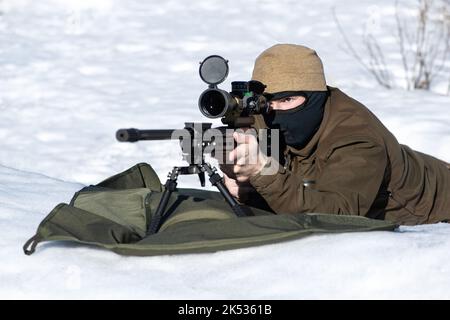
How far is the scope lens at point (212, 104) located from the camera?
2.81 meters

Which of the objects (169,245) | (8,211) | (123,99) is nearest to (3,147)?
(123,99)

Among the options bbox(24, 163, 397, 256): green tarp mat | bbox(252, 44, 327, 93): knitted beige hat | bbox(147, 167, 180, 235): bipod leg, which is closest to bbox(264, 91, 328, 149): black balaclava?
bbox(252, 44, 327, 93): knitted beige hat

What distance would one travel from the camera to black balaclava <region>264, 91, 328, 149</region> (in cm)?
314

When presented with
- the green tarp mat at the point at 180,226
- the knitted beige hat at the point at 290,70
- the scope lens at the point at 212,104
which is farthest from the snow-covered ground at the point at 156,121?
the knitted beige hat at the point at 290,70

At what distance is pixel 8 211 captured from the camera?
332 centimetres

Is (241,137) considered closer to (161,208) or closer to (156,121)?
(161,208)

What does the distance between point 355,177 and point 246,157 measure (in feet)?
1.51

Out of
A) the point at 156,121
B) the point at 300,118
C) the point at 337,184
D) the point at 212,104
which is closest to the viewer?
the point at 212,104

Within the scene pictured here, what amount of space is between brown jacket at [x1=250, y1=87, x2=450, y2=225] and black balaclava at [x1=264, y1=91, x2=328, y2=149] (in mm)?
41

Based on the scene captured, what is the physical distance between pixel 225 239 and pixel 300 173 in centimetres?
70

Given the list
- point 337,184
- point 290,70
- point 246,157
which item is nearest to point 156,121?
point 290,70

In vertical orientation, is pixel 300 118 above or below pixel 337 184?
above

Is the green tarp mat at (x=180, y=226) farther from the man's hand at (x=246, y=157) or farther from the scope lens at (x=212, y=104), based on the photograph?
the scope lens at (x=212, y=104)

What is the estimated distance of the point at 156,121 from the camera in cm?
645
